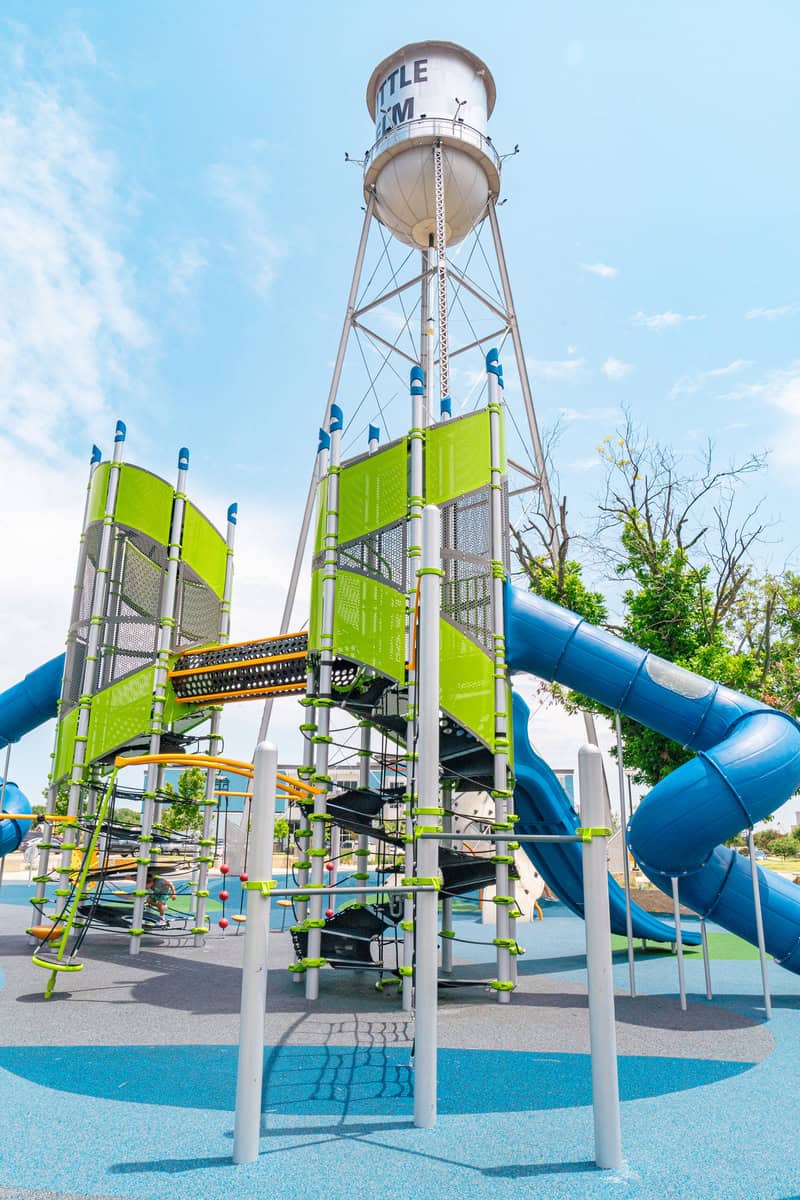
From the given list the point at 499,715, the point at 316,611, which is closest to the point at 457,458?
the point at 316,611

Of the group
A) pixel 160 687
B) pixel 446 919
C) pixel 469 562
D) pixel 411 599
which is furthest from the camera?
pixel 160 687

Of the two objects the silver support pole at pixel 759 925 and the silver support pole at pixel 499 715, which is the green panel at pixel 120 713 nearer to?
the silver support pole at pixel 499 715

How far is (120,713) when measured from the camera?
534 inches

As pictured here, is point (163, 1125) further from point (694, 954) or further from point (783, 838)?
point (783, 838)

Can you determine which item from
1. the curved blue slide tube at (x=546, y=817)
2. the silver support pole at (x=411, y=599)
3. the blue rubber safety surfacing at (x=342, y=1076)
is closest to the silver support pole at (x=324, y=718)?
the silver support pole at (x=411, y=599)

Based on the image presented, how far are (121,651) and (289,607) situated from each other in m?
6.89

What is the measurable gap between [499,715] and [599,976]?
5456 mm

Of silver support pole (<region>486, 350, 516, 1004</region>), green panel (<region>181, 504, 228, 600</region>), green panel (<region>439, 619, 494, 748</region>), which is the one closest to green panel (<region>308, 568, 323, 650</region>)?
green panel (<region>439, 619, 494, 748</region>)

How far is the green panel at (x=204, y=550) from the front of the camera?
15.0 metres

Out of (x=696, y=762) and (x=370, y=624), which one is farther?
(x=370, y=624)

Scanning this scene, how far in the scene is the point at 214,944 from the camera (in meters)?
14.0

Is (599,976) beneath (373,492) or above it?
beneath

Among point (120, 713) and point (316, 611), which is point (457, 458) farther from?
point (120, 713)

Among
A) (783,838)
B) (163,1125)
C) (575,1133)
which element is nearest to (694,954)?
(575,1133)
